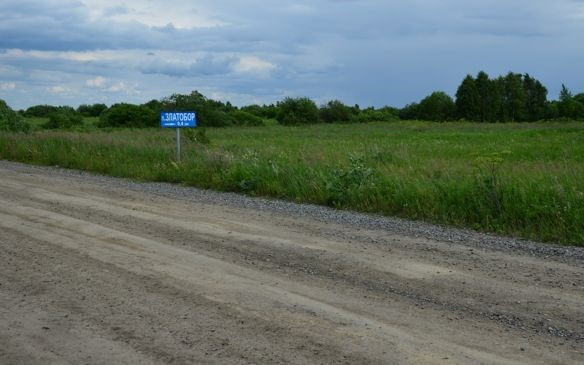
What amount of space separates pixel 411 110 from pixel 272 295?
9436 cm

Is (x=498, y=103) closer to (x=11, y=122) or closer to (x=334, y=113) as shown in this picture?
(x=334, y=113)

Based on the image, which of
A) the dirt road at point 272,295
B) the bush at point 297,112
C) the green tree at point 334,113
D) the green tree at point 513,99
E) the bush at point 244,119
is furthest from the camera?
the green tree at point 513,99

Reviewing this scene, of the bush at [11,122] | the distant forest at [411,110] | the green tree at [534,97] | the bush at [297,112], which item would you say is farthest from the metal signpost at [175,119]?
the green tree at [534,97]

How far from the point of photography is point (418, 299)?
6.31 metres

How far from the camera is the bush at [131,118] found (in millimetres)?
64375

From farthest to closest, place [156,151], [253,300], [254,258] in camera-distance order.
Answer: [156,151] → [254,258] → [253,300]

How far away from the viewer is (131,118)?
2552 inches

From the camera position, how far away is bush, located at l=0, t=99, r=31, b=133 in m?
31.6

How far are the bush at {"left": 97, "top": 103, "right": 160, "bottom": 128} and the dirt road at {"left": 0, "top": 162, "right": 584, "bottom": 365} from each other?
55440 mm

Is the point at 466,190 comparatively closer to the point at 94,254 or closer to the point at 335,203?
the point at 335,203

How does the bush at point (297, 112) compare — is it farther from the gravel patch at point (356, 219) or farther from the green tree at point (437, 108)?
the gravel patch at point (356, 219)

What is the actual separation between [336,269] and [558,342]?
104 inches

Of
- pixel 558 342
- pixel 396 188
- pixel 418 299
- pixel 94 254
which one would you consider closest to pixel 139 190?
pixel 396 188

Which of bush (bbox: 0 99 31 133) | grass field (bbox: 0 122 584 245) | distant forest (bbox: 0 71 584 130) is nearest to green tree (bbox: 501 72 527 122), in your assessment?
distant forest (bbox: 0 71 584 130)
